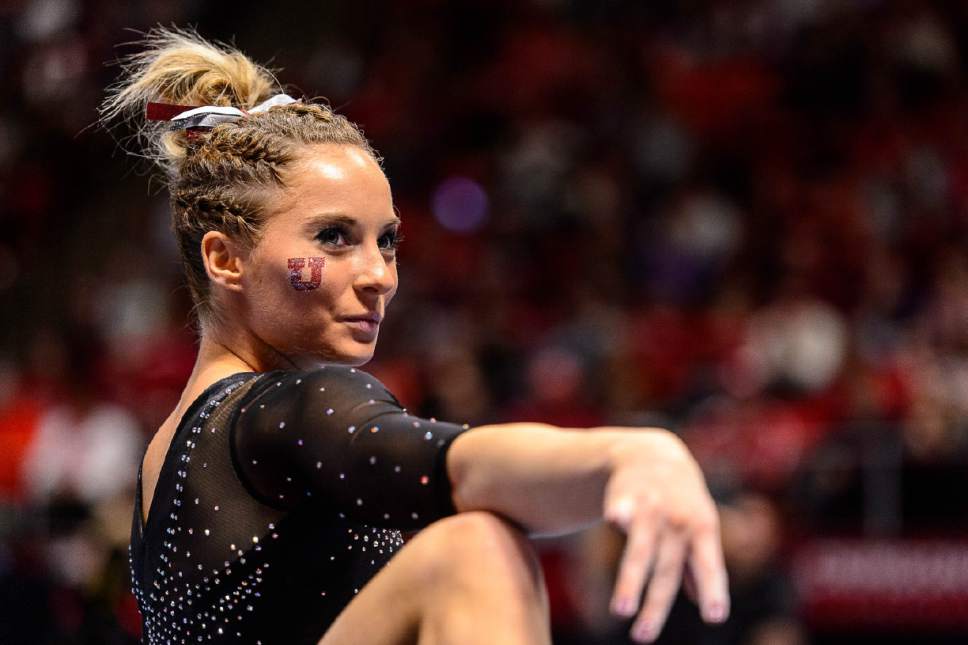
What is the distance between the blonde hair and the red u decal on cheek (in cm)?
8

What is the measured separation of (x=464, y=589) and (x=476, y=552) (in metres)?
0.05

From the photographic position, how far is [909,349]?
5.68 m

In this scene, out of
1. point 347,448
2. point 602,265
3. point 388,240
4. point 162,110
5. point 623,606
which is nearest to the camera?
point 623,606

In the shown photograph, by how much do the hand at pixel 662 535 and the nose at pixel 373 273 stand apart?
27.4 inches

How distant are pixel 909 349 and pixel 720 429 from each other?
0.85 metres

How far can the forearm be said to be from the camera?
1.46m

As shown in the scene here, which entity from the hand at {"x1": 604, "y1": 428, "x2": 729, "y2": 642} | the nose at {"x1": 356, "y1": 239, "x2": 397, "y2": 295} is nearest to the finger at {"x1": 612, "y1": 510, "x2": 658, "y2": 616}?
the hand at {"x1": 604, "y1": 428, "x2": 729, "y2": 642}

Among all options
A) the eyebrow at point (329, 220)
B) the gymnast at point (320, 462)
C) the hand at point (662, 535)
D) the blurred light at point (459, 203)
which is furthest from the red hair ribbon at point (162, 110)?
the blurred light at point (459, 203)

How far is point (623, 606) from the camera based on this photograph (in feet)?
4.31

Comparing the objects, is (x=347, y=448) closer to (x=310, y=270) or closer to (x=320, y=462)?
(x=320, y=462)

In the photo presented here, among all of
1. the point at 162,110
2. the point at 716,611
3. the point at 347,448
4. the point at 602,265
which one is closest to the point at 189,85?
the point at 162,110

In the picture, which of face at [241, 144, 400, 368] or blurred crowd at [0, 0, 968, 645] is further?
blurred crowd at [0, 0, 968, 645]

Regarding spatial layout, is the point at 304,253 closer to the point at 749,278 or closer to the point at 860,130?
the point at 749,278

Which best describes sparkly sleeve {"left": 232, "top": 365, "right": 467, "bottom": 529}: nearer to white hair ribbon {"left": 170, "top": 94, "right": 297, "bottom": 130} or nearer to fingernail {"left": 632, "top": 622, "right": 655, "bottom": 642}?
fingernail {"left": 632, "top": 622, "right": 655, "bottom": 642}
